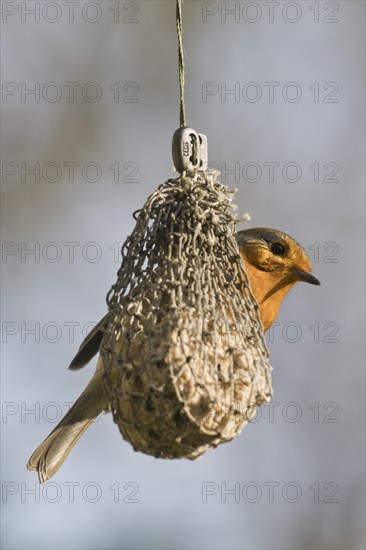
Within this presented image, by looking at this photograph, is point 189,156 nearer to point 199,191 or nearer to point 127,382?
point 199,191

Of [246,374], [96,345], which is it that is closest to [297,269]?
[96,345]

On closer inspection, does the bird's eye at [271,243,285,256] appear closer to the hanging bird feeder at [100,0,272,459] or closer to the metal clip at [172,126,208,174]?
the hanging bird feeder at [100,0,272,459]

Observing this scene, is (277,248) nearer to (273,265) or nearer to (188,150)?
(273,265)

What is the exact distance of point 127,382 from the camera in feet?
13.4

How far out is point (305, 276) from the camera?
19.0 feet

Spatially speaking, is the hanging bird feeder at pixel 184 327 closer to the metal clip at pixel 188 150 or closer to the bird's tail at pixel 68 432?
the metal clip at pixel 188 150

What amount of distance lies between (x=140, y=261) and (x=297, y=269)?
1679mm

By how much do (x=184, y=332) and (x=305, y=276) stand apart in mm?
1882

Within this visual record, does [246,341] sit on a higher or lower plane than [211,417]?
higher

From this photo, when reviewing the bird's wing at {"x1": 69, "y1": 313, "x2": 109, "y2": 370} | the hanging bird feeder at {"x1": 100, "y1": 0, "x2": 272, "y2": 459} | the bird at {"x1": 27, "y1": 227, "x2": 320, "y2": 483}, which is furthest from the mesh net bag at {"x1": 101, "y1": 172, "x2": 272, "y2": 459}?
the bird at {"x1": 27, "y1": 227, "x2": 320, "y2": 483}

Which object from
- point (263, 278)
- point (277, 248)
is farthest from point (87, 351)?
point (277, 248)

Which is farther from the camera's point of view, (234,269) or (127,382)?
(234,269)

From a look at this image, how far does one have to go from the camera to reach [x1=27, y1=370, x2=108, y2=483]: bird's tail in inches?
213

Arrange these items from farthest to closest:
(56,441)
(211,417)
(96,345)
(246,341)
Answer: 1. (56,441)
2. (96,345)
3. (246,341)
4. (211,417)
